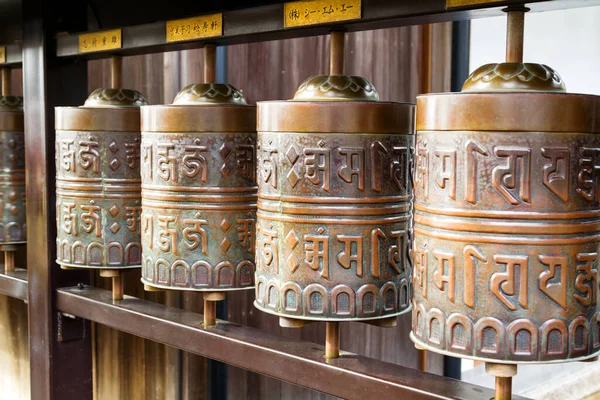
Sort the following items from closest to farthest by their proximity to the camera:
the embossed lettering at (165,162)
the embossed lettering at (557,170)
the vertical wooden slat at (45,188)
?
the embossed lettering at (557,170) < the embossed lettering at (165,162) < the vertical wooden slat at (45,188)

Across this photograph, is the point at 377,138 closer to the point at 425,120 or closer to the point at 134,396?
the point at 425,120

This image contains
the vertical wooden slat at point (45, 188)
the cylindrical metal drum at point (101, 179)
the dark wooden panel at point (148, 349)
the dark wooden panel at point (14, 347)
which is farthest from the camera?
the dark wooden panel at point (14, 347)

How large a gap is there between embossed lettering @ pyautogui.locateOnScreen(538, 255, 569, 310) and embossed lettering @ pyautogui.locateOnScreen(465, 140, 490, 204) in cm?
11

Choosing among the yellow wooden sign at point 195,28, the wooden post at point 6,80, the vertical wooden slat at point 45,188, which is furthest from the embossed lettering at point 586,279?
the wooden post at point 6,80

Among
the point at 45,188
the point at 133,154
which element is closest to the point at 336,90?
the point at 133,154

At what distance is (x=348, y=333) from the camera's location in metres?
2.86

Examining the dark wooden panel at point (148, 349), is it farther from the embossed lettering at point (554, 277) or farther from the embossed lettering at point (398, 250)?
the embossed lettering at point (554, 277)

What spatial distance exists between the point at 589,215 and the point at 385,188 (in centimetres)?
30

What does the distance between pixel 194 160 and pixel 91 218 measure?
37 centimetres

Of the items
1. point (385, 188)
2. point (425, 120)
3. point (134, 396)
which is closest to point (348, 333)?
point (134, 396)

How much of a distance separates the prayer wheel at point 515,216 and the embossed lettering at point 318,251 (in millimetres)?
206

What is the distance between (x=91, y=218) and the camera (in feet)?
5.23

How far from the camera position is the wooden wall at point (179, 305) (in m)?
2.38

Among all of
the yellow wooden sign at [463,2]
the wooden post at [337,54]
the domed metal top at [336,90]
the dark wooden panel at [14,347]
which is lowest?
the dark wooden panel at [14,347]
